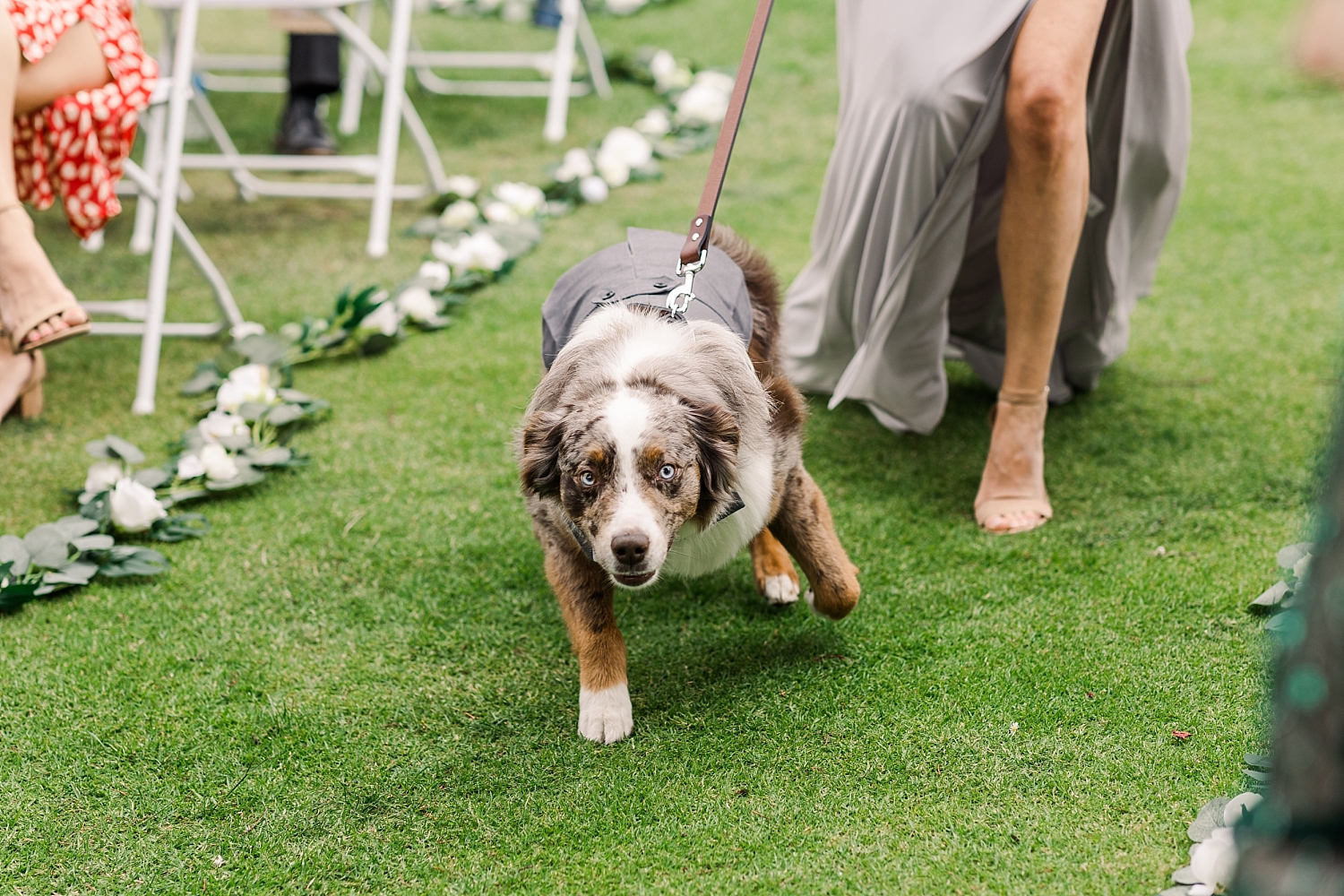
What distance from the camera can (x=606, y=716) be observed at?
80.0 inches

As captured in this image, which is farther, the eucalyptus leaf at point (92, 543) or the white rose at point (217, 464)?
the white rose at point (217, 464)

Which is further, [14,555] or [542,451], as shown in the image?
[14,555]

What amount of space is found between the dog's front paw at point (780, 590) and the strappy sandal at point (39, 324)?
1.75m

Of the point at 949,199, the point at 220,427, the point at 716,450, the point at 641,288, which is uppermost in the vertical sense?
the point at 949,199

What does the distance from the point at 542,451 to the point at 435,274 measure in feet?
7.49

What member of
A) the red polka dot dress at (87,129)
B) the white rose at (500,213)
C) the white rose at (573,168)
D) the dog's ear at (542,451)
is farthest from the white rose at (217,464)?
the white rose at (573,168)

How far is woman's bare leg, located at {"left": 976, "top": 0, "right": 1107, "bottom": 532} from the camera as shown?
2.42m

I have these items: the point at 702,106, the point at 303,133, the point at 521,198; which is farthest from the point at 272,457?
the point at 702,106

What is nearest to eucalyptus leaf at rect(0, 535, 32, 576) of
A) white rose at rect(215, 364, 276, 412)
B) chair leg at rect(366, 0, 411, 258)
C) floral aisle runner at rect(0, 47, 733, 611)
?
floral aisle runner at rect(0, 47, 733, 611)

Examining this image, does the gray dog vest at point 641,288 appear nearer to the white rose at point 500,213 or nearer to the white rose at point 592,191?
the white rose at point 500,213

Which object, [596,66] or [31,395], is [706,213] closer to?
[31,395]

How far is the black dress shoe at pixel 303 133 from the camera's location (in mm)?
5352

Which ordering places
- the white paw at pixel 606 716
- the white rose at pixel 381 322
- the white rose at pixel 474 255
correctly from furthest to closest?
the white rose at pixel 474 255
the white rose at pixel 381 322
the white paw at pixel 606 716

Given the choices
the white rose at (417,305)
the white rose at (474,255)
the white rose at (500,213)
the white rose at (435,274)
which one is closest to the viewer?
the white rose at (417,305)
